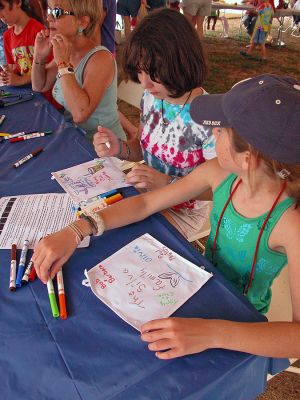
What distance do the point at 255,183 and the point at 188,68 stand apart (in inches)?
19.9

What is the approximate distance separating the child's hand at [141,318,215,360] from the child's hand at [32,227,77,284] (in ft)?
Result: 0.86

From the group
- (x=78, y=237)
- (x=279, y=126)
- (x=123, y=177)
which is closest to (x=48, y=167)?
(x=123, y=177)

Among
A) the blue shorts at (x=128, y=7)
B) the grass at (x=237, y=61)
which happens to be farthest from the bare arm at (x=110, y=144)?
the blue shorts at (x=128, y=7)

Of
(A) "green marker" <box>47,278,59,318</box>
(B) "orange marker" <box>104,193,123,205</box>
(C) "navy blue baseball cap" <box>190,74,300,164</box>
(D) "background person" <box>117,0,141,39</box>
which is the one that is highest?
(D) "background person" <box>117,0,141,39</box>

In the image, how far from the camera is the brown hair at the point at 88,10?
1565 millimetres

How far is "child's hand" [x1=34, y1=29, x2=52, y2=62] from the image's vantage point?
1.85 metres

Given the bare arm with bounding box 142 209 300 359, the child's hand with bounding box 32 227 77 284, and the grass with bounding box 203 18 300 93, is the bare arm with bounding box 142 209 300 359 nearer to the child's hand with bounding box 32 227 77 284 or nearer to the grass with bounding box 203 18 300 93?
the child's hand with bounding box 32 227 77 284

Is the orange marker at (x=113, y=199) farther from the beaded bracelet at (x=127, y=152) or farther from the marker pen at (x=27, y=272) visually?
the beaded bracelet at (x=127, y=152)

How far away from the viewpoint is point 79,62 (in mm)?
1677

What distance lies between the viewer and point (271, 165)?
2.63 feet

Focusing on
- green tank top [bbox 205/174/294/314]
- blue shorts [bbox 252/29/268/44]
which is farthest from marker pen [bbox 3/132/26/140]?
blue shorts [bbox 252/29/268/44]

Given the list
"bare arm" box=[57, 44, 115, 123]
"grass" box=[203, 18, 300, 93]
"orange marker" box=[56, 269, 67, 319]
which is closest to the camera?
"orange marker" box=[56, 269, 67, 319]

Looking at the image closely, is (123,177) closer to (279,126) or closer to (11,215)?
(11,215)

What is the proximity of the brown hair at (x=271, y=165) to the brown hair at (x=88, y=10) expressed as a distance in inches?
44.9
